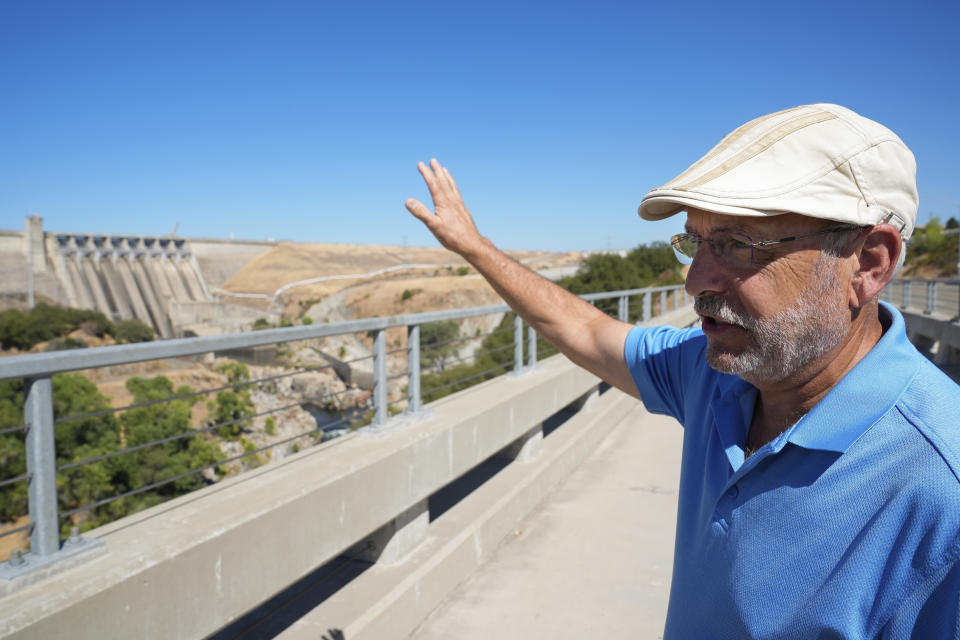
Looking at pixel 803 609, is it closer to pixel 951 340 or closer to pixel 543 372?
pixel 543 372

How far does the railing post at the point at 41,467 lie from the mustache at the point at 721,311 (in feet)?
7.10

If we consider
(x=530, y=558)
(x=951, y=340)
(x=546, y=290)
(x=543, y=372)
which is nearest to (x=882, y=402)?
(x=546, y=290)

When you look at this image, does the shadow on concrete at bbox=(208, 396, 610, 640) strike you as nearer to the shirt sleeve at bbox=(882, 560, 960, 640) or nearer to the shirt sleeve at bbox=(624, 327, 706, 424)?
the shirt sleeve at bbox=(624, 327, 706, 424)

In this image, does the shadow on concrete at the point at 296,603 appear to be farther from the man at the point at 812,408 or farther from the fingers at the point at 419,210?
the man at the point at 812,408

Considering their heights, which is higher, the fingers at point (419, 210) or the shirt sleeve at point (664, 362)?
the fingers at point (419, 210)

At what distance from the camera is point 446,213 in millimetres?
2332

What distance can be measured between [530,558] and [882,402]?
13.2 feet

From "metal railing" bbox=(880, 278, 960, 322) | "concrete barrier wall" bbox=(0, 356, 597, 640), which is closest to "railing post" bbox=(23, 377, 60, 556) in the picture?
"concrete barrier wall" bbox=(0, 356, 597, 640)

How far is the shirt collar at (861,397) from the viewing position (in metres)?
1.14

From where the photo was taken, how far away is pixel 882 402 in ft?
3.73

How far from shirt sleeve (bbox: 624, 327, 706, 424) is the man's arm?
0.27 feet

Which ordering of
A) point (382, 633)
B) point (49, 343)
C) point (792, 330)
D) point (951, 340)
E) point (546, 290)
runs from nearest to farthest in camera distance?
point (792, 330) < point (546, 290) < point (382, 633) < point (951, 340) < point (49, 343)

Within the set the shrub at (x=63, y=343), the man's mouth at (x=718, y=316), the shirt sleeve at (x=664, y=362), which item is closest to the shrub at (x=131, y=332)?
the shrub at (x=63, y=343)

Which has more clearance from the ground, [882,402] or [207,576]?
[882,402]
